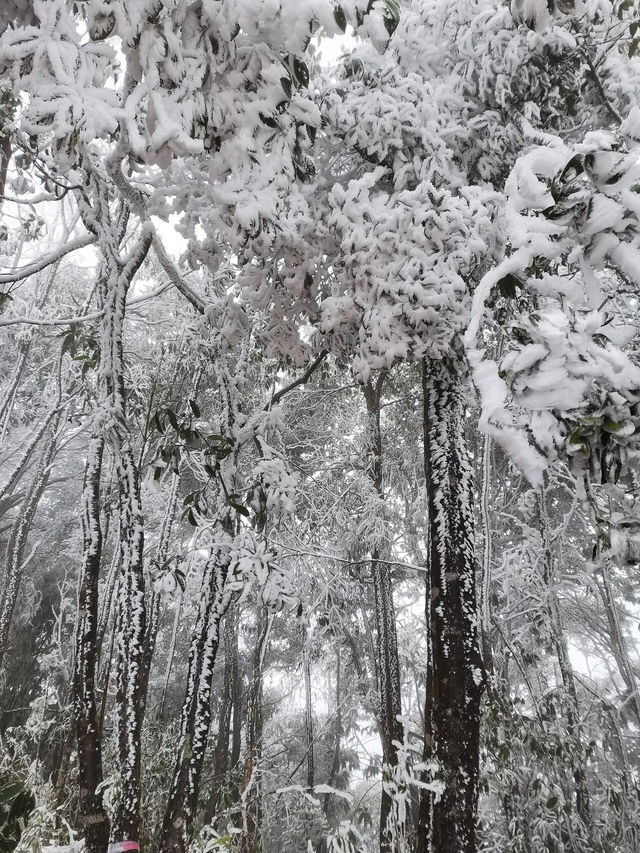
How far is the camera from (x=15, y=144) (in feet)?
13.3

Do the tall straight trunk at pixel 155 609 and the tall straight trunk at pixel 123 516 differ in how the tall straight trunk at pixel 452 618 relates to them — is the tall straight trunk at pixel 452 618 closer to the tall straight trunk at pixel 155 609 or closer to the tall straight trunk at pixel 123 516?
the tall straight trunk at pixel 123 516

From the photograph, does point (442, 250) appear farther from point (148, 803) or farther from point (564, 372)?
point (148, 803)

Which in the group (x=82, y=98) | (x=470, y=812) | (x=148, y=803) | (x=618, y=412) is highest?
(x=82, y=98)

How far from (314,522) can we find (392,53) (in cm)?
659

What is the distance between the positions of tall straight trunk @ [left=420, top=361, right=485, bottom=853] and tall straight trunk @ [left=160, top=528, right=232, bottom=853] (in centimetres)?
149

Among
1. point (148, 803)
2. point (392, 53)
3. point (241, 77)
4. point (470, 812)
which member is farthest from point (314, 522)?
point (241, 77)

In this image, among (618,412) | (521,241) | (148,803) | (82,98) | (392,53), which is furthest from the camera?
(148,803)

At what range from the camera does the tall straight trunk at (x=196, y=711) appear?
3036mm

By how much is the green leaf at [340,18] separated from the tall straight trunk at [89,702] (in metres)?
2.94

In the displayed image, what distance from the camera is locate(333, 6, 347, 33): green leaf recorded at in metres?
1.58

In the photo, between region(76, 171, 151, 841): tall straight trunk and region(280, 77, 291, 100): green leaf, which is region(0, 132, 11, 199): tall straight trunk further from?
region(280, 77, 291, 100): green leaf

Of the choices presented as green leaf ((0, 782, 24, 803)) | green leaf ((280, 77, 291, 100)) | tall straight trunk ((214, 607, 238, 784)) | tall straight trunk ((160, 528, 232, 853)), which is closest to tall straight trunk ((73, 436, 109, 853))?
tall straight trunk ((160, 528, 232, 853))

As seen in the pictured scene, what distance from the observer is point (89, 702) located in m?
3.21

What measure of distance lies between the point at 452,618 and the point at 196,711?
1.86 m
